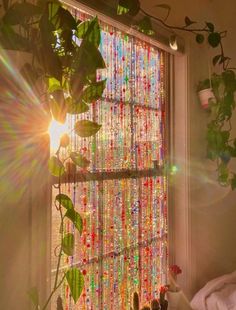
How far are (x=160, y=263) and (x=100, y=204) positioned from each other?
61 cm

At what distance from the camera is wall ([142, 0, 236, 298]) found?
1.88 meters

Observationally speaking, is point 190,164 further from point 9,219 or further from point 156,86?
point 9,219

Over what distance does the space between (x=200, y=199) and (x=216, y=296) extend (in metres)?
0.56

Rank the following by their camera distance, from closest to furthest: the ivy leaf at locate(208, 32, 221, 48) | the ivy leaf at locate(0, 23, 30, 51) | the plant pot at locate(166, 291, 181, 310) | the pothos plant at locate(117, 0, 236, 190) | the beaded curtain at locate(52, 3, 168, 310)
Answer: the ivy leaf at locate(0, 23, 30, 51), the beaded curtain at locate(52, 3, 168, 310), the plant pot at locate(166, 291, 181, 310), the ivy leaf at locate(208, 32, 221, 48), the pothos plant at locate(117, 0, 236, 190)

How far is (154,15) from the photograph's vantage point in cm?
169

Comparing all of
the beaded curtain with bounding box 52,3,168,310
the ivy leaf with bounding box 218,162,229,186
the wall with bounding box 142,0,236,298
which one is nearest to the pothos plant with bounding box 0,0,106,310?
the beaded curtain with bounding box 52,3,168,310

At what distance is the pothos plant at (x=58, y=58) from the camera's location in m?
0.91

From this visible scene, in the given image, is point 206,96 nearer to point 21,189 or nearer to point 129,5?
point 129,5

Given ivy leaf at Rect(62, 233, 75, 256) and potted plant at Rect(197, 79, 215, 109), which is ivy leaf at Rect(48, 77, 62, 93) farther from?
potted plant at Rect(197, 79, 215, 109)

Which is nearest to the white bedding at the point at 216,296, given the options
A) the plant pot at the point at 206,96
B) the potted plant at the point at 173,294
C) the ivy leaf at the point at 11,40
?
the potted plant at the point at 173,294

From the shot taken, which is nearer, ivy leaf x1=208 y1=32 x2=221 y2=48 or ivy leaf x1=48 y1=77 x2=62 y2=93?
ivy leaf x1=48 y1=77 x2=62 y2=93

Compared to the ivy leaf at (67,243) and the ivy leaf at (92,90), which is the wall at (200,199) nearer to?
the ivy leaf at (92,90)

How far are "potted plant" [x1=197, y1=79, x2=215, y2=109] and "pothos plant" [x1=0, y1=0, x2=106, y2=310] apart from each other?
109 cm

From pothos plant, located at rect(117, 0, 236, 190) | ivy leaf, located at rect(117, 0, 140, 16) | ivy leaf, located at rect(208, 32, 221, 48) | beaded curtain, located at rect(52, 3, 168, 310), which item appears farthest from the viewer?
pothos plant, located at rect(117, 0, 236, 190)
